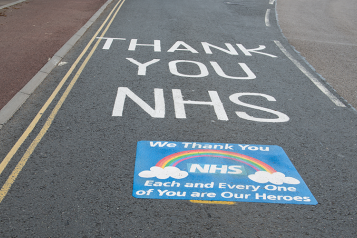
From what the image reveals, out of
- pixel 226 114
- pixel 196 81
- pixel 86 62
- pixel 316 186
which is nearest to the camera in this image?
pixel 316 186

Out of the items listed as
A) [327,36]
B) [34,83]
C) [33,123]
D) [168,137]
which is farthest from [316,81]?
[34,83]

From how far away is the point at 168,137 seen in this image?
17.4 ft

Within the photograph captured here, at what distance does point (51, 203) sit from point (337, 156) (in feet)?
13.6

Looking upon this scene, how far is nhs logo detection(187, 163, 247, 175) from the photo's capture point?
4461 mm

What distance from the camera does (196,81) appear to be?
7.71m

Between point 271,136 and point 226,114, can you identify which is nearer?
point 271,136

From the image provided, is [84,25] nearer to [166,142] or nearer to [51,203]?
[166,142]

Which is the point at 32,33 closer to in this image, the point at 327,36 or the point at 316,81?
the point at 316,81

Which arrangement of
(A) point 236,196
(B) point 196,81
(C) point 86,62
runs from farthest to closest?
(C) point 86,62, (B) point 196,81, (A) point 236,196

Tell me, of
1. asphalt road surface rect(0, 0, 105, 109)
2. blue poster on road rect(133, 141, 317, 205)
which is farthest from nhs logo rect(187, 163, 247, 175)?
asphalt road surface rect(0, 0, 105, 109)

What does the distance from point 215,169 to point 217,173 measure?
0.09 metres

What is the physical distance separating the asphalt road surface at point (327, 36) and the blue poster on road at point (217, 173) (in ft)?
Answer: 11.3

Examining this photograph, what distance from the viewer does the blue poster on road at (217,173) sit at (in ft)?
13.3

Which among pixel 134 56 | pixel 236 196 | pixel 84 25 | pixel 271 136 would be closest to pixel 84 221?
pixel 236 196
